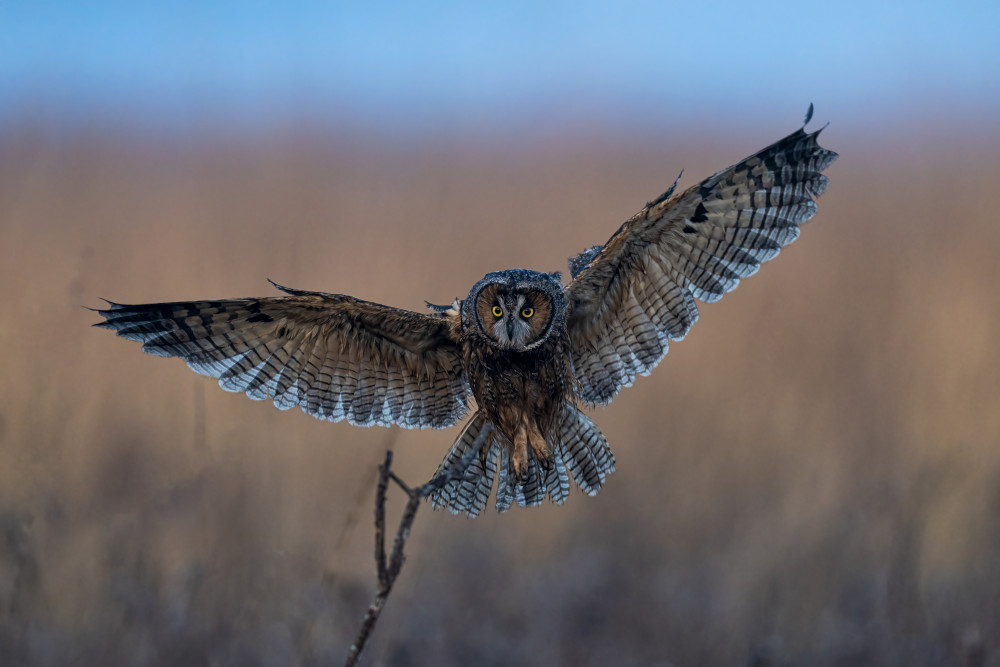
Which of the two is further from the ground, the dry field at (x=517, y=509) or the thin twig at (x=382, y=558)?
the dry field at (x=517, y=509)

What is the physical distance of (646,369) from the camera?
379 cm

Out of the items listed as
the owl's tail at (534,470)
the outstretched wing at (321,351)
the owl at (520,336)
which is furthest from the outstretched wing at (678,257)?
the outstretched wing at (321,351)

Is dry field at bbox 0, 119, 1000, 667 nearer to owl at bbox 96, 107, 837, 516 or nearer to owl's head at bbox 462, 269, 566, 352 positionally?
owl at bbox 96, 107, 837, 516

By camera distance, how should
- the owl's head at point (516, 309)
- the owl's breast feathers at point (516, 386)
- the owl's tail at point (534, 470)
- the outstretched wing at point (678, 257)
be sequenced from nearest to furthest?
the outstretched wing at point (678, 257), the owl's head at point (516, 309), the owl's breast feathers at point (516, 386), the owl's tail at point (534, 470)

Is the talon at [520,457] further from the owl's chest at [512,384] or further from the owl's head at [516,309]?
the owl's head at [516,309]

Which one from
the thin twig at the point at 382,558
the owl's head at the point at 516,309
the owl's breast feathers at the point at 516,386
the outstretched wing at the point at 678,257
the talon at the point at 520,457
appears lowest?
the thin twig at the point at 382,558

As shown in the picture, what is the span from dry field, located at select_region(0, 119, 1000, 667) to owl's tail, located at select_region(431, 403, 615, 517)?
1.63 ft

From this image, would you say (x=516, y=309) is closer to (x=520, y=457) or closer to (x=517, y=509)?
(x=520, y=457)

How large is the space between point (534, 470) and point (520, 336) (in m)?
0.71

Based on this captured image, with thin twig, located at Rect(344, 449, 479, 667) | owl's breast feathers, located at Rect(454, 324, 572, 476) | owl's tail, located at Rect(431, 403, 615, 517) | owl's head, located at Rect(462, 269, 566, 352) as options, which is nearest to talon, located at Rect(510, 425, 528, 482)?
owl's breast feathers, located at Rect(454, 324, 572, 476)

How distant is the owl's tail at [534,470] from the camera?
12.5ft

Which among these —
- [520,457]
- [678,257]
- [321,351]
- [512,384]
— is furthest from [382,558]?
[678,257]

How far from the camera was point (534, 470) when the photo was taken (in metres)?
3.88

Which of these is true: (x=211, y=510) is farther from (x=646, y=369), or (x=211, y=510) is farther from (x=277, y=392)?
(x=646, y=369)
